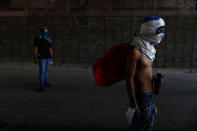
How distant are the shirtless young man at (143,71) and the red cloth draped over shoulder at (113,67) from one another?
0.18m

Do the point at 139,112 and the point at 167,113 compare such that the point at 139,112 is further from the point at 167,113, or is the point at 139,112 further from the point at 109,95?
the point at 109,95

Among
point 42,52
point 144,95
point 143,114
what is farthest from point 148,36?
point 42,52

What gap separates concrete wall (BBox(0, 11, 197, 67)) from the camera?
9.29 metres

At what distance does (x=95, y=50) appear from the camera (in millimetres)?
9648

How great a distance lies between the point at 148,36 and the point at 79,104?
3.03 meters

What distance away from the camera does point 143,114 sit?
8.12 ft

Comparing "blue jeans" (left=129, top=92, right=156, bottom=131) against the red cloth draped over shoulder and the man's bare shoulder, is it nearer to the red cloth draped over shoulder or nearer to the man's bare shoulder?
the red cloth draped over shoulder

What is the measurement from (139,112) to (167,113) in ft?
7.74

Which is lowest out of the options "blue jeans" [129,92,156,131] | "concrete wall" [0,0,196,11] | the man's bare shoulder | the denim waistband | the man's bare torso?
"blue jeans" [129,92,156,131]

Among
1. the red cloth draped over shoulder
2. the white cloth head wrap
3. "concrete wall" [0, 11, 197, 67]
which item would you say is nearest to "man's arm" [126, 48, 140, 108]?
the white cloth head wrap

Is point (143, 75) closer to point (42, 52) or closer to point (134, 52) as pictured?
point (134, 52)

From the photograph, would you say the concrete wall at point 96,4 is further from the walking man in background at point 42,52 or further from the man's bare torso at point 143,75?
the man's bare torso at point 143,75

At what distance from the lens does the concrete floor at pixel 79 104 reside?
12.7 feet

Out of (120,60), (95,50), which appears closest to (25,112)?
(120,60)
